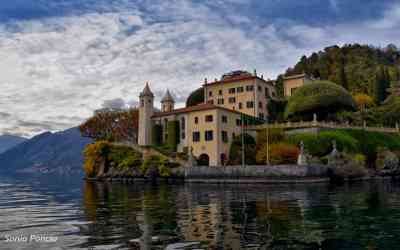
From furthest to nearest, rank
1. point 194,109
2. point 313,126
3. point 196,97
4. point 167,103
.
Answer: point 196,97 < point 167,103 < point 194,109 < point 313,126

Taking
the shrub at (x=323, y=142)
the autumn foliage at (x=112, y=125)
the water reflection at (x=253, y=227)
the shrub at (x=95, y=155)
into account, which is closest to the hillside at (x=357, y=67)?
the shrub at (x=323, y=142)

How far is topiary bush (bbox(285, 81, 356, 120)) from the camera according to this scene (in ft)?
241

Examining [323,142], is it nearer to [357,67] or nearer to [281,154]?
[281,154]

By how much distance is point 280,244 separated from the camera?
14008 millimetres

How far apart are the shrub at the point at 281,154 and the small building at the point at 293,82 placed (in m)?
31.7

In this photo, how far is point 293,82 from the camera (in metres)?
91.5

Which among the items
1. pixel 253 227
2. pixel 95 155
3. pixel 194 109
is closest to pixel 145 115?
pixel 194 109

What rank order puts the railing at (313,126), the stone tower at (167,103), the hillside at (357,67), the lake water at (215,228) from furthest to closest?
the hillside at (357,67) < the stone tower at (167,103) < the railing at (313,126) < the lake water at (215,228)

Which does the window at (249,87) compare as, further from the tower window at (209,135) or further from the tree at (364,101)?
the tree at (364,101)

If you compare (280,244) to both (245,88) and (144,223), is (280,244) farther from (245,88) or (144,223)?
(245,88)

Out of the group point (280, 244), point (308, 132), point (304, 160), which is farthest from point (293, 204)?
point (308, 132)

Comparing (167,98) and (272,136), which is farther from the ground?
(167,98)

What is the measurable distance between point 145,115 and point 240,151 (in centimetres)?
2259

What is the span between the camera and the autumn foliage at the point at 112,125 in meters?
86.6
